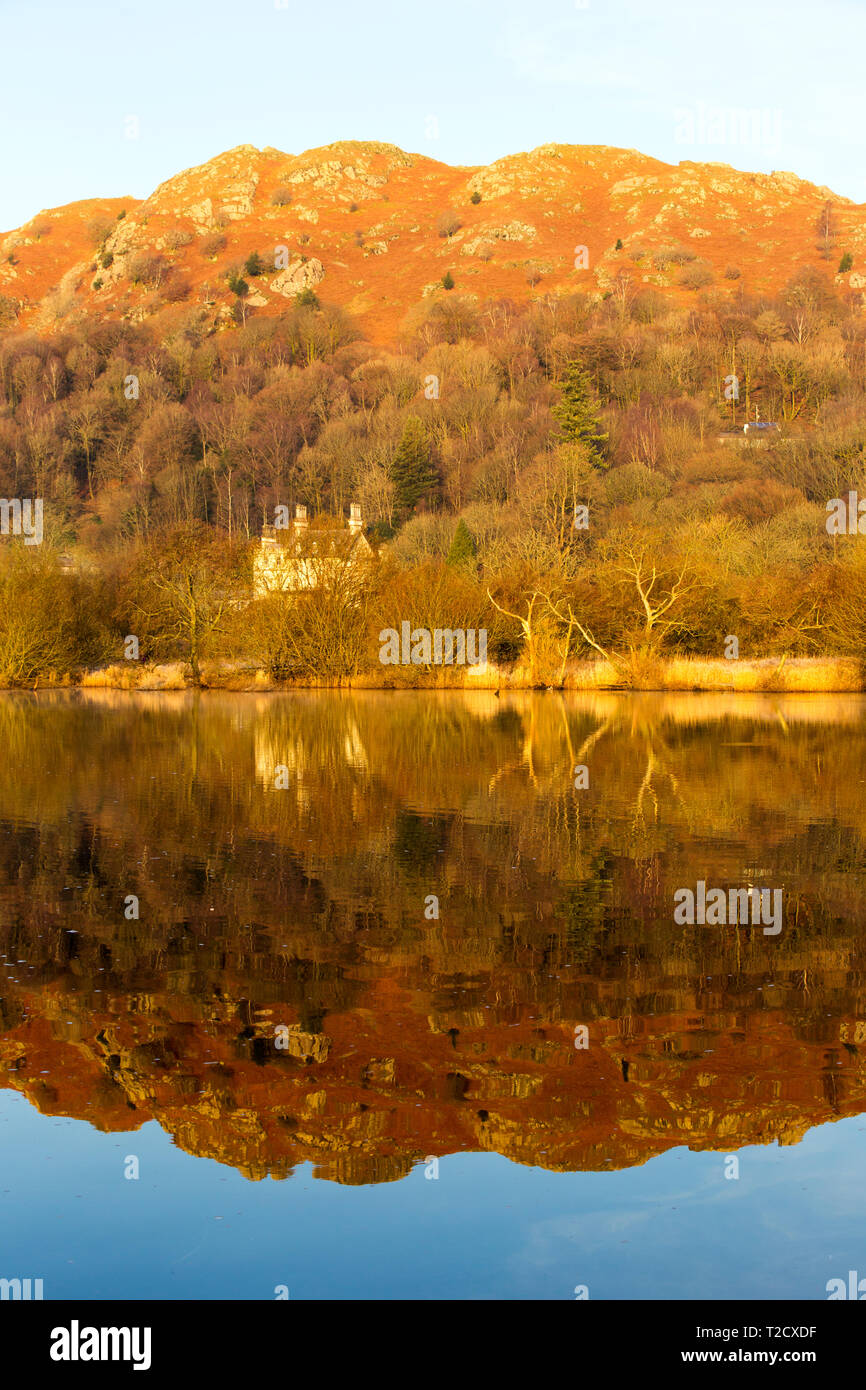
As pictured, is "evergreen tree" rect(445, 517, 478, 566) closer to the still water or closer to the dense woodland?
the dense woodland

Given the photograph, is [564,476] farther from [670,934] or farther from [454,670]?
[670,934]

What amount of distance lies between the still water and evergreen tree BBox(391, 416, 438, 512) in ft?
268

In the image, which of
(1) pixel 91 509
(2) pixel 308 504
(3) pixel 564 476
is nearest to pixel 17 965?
(3) pixel 564 476

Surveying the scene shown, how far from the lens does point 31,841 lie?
13352 mm

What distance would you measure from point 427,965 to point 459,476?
90.4m

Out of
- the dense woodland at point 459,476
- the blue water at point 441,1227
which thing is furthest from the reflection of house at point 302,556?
the blue water at point 441,1227

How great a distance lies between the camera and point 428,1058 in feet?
21.3

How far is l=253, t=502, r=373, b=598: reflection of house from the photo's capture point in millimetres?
46062

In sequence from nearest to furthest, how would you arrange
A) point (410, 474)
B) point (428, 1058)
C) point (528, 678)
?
point (428, 1058)
point (528, 678)
point (410, 474)

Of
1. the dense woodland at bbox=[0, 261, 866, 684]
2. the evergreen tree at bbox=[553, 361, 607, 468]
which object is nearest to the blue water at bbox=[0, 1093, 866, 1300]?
the dense woodland at bbox=[0, 261, 866, 684]

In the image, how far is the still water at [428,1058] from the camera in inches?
187

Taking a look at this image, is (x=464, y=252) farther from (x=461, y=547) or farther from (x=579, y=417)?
(x=461, y=547)

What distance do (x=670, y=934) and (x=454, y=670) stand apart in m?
38.1

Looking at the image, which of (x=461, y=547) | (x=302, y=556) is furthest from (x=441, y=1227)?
(x=461, y=547)
